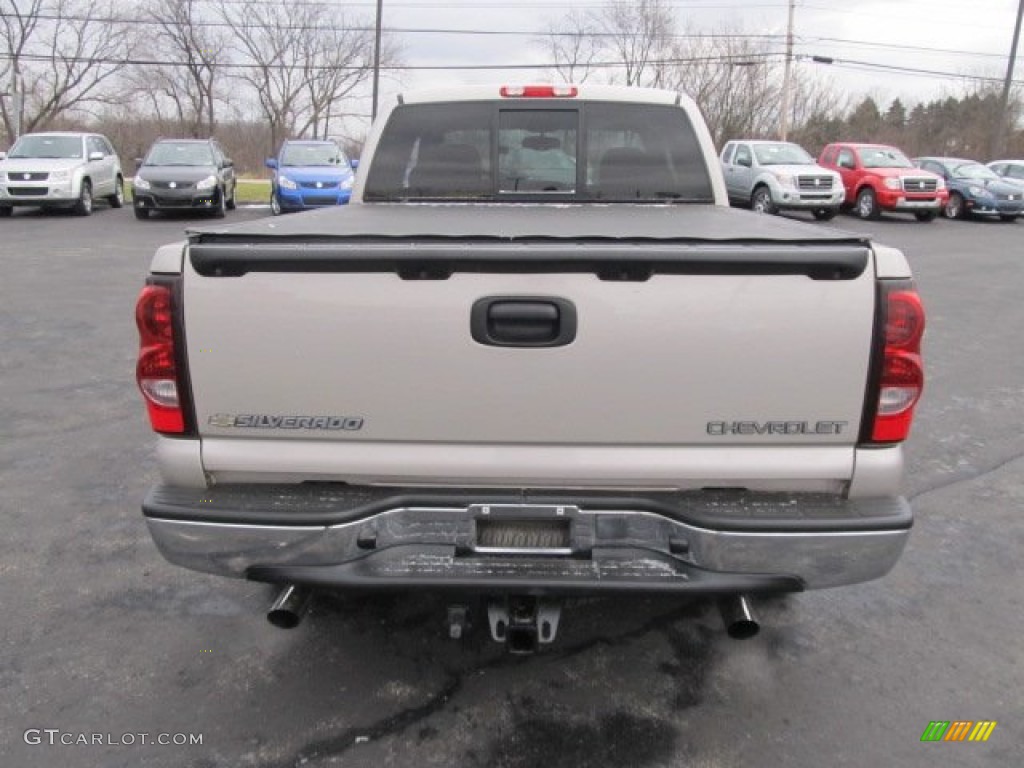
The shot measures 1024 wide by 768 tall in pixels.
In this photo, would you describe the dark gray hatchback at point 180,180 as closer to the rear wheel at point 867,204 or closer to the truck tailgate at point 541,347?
the rear wheel at point 867,204

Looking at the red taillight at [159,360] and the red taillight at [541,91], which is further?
the red taillight at [541,91]

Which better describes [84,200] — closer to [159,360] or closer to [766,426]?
[159,360]

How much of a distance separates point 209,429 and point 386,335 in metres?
0.64

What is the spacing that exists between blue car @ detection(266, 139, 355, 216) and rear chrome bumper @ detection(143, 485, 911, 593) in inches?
603

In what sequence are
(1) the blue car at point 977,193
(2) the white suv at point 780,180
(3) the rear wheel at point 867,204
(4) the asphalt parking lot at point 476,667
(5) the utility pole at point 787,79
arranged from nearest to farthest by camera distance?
(4) the asphalt parking lot at point 476,667, (2) the white suv at point 780,180, (3) the rear wheel at point 867,204, (1) the blue car at point 977,193, (5) the utility pole at point 787,79

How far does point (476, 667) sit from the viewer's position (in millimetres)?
3059

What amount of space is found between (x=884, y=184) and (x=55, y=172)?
1935 centimetres

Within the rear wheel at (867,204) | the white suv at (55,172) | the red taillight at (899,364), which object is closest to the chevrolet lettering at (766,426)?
the red taillight at (899,364)

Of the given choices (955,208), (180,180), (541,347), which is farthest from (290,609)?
(955,208)

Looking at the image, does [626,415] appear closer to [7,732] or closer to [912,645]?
[912,645]

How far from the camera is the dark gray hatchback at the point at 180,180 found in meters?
17.3

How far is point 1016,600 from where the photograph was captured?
11.7 ft

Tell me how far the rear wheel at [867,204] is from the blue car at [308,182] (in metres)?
13.1

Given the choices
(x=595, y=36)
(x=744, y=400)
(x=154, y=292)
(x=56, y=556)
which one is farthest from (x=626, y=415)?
(x=595, y=36)
